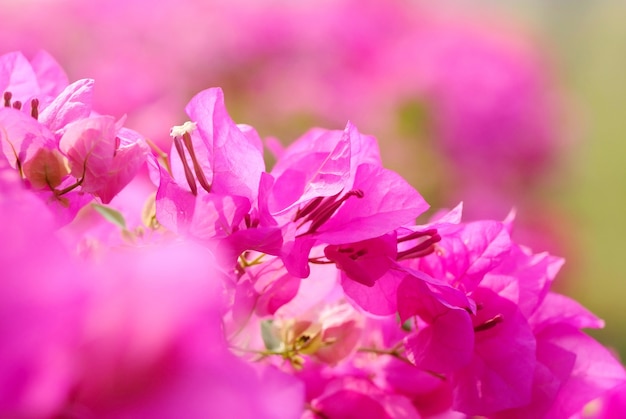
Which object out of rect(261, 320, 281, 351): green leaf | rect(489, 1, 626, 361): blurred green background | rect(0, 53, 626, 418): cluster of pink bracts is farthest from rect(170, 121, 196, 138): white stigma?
rect(489, 1, 626, 361): blurred green background

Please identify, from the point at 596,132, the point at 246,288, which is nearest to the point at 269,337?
the point at 246,288

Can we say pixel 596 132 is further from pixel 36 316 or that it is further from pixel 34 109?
pixel 36 316

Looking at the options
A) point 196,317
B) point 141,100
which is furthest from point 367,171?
point 141,100

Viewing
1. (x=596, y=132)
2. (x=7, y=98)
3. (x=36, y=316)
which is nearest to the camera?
(x=36, y=316)

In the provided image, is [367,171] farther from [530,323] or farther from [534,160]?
[534,160]

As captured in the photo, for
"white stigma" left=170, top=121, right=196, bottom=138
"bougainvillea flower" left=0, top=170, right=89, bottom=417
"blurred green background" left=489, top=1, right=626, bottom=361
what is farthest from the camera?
"blurred green background" left=489, top=1, right=626, bottom=361

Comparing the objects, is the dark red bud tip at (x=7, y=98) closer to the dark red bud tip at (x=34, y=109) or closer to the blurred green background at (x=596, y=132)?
the dark red bud tip at (x=34, y=109)

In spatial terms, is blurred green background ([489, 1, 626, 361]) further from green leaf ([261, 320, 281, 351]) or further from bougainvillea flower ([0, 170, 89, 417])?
bougainvillea flower ([0, 170, 89, 417])
